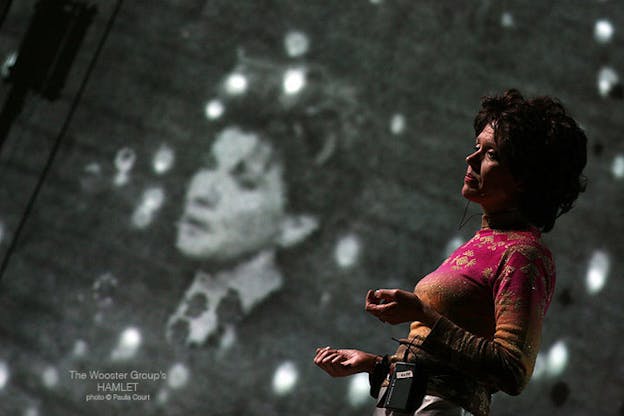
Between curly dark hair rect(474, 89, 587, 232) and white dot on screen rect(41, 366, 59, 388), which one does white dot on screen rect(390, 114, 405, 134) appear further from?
curly dark hair rect(474, 89, 587, 232)

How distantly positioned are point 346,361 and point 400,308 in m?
0.20

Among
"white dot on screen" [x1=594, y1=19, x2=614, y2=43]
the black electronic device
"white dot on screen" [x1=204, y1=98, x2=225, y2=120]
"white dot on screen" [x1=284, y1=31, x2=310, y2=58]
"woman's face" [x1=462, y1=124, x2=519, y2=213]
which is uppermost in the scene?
"white dot on screen" [x1=594, y1=19, x2=614, y2=43]

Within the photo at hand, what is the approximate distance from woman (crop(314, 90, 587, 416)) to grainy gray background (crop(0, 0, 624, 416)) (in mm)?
2349

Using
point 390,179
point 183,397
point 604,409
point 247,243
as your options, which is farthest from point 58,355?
point 604,409

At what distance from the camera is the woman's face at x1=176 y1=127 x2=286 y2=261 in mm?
3529

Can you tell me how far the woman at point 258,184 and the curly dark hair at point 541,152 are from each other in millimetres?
2439

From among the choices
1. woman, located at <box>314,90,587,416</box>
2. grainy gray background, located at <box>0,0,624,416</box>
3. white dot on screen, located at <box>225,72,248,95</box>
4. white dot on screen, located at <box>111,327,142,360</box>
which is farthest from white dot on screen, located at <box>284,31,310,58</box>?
woman, located at <box>314,90,587,416</box>

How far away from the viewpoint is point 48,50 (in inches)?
150

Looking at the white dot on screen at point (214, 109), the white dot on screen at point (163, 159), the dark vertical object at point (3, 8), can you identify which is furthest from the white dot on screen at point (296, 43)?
the dark vertical object at point (3, 8)

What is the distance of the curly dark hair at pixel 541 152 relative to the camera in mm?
1081

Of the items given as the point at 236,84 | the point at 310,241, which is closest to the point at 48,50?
the point at 236,84

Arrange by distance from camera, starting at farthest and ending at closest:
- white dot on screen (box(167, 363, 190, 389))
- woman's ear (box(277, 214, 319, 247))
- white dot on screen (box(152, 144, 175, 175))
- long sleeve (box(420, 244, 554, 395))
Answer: white dot on screen (box(152, 144, 175, 175))
woman's ear (box(277, 214, 319, 247))
white dot on screen (box(167, 363, 190, 389))
long sleeve (box(420, 244, 554, 395))

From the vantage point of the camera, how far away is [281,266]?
11.5 ft

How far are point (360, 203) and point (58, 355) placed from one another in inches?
73.4
